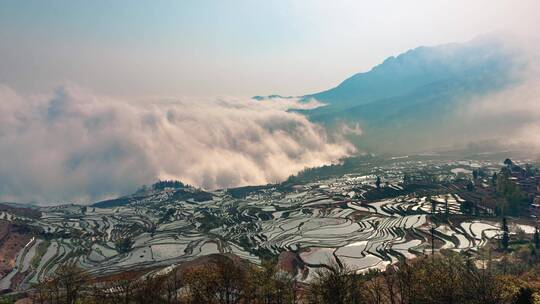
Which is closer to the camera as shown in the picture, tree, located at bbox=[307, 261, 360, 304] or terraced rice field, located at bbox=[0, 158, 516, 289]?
tree, located at bbox=[307, 261, 360, 304]

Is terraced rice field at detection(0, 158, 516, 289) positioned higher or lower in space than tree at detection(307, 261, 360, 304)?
lower

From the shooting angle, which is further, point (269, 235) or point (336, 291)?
point (269, 235)

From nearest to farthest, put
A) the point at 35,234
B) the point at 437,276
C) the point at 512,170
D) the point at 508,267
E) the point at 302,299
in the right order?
the point at 437,276
the point at 302,299
the point at 508,267
the point at 35,234
the point at 512,170

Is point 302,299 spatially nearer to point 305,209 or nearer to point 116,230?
point 305,209

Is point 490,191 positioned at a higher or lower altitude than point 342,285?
lower

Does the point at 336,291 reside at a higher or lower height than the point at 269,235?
higher

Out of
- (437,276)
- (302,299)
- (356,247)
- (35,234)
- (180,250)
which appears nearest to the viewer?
(437,276)

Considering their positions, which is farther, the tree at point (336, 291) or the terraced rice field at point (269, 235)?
the terraced rice field at point (269, 235)

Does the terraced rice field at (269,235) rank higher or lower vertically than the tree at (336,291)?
lower

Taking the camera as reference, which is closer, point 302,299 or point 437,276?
point 437,276

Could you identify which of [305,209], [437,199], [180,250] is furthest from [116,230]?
[437,199]

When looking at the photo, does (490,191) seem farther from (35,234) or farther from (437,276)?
(35,234)
